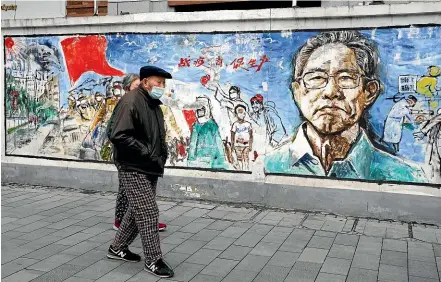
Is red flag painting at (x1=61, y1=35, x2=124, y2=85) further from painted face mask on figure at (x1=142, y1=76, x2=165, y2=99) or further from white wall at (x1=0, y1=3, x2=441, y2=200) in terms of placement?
painted face mask on figure at (x1=142, y1=76, x2=165, y2=99)

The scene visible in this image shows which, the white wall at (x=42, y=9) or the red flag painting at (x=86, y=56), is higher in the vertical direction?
the white wall at (x=42, y=9)

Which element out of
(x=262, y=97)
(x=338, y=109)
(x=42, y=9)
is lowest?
(x=338, y=109)

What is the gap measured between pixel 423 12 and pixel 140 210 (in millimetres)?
4445

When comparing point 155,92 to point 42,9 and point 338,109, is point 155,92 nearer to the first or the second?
point 338,109

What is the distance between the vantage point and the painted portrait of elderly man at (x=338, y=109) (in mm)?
6488

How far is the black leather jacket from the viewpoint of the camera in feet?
14.3

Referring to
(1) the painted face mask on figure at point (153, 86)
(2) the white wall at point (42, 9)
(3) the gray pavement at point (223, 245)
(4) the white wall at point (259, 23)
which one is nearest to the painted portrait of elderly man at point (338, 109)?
(4) the white wall at point (259, 23)

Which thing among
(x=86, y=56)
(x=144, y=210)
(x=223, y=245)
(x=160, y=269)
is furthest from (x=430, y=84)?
(x=86, y=56)

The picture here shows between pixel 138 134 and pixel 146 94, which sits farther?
pixel 146 94

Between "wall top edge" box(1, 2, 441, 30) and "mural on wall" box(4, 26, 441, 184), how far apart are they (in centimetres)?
23

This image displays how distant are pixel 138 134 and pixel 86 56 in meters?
4.05

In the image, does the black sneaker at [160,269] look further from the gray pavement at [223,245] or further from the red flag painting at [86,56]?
the red flag painting at [86,56]

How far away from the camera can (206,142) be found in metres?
7.38

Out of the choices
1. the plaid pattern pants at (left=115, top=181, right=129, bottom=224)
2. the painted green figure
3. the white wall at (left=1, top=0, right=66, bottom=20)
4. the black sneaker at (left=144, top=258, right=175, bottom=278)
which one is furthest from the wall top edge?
the black sneaker at (left=144, top=258, right=175, bottom=278)
